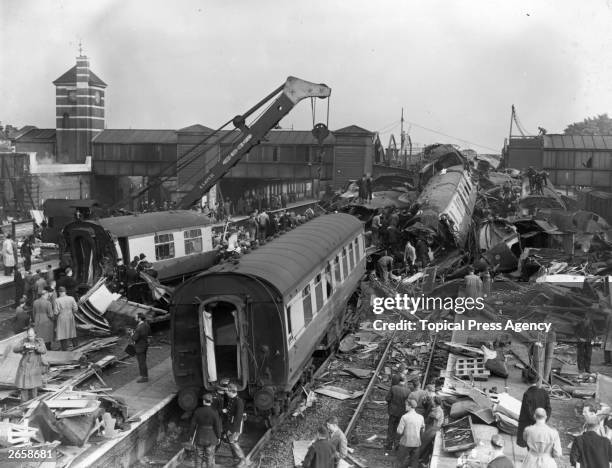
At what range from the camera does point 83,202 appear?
26.9 m

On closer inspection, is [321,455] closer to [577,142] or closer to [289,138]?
[289,138]

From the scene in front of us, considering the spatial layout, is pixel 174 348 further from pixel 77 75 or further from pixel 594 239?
pixel 77 75

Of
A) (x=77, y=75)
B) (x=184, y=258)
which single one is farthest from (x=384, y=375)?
(x=77, y=75)

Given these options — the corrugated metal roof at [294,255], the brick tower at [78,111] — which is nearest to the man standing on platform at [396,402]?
the corrugated metal roof at [294,255]

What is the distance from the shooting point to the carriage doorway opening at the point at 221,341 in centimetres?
1098

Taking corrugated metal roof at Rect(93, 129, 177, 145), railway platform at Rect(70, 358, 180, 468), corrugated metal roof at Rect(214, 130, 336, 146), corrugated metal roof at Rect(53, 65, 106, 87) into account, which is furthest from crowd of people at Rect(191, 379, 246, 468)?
corrugated metal roof at Rect(53, 65, 106, 87)

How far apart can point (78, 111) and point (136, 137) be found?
5507 millimetres

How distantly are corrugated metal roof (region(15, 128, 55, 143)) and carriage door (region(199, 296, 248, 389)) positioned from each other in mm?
46037

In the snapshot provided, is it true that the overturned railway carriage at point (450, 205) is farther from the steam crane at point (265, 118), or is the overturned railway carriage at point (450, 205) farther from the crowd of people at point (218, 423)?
the crowd of people at point (218, 423)

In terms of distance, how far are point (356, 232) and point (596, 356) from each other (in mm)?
6933

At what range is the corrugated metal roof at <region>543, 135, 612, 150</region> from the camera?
160ft

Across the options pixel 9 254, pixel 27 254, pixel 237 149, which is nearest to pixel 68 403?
pixel 9 254

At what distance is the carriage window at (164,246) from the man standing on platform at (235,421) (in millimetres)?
10127

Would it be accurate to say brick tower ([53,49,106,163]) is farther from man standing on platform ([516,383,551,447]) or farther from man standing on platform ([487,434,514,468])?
man standing on platform ([487,434,514,468])
